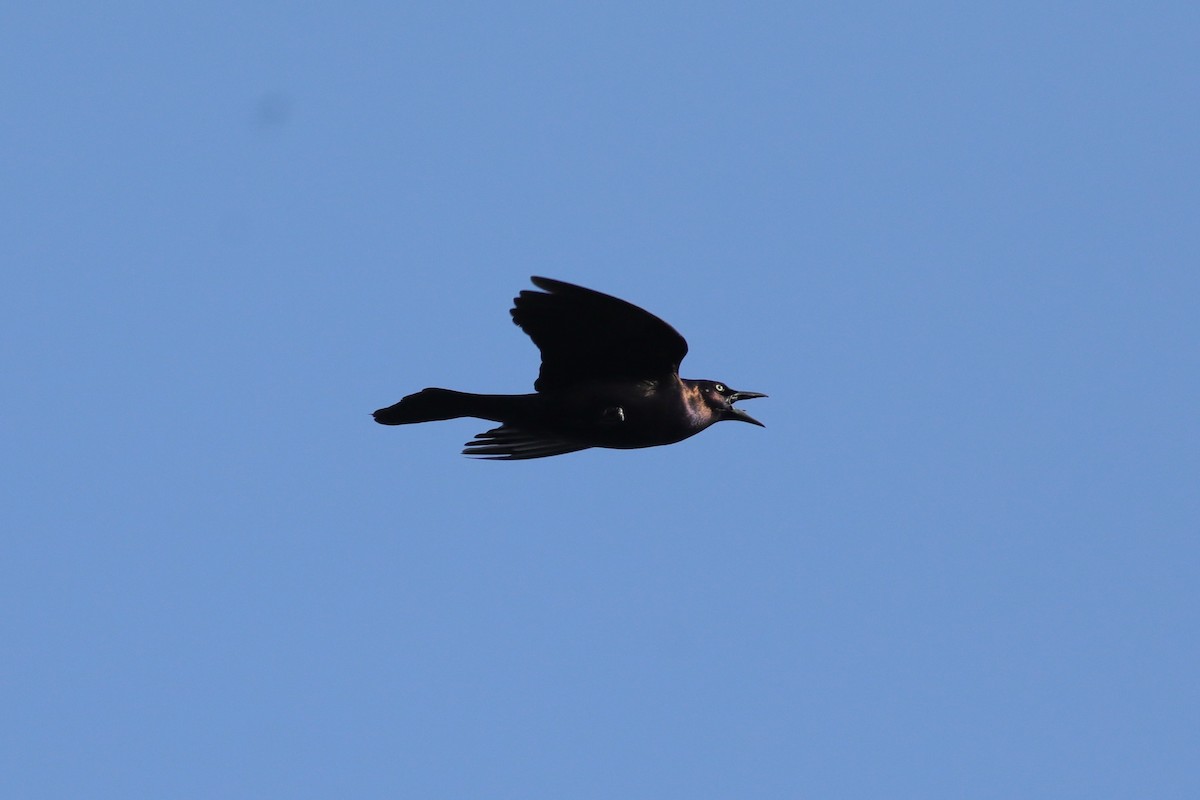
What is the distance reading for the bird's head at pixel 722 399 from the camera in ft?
38.9

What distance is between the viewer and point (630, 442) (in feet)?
37.6

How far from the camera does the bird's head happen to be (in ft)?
38.9

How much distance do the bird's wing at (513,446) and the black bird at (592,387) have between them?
1.40ft

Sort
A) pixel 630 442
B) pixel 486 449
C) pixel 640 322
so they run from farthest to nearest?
pixel 486 449 → pixel 630 442 → pixel 640 322

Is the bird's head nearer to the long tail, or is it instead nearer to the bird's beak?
the bird's beak

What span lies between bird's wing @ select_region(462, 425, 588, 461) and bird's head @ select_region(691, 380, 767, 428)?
3.17 feet

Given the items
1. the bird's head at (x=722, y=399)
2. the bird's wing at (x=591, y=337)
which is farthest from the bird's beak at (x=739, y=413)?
the bird's wing at (x=591, y=337)

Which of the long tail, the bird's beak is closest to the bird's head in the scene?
the bird's beak

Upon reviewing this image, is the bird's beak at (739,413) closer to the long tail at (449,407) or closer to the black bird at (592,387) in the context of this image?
the black bird at (592,387)

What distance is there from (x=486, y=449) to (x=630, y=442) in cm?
130

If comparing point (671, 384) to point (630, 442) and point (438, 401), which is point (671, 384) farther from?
Answer: point (438, 401)

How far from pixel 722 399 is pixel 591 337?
1.48m

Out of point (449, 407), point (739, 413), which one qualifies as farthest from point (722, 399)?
point (449, 407)

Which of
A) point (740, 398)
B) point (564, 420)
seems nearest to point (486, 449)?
point (564, 420)
